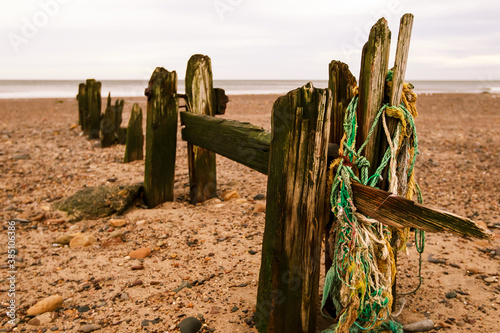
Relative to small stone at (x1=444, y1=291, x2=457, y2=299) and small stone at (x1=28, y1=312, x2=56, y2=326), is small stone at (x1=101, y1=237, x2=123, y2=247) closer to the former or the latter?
small stone at (x1=28, y1=312, x2=56, y2=326)

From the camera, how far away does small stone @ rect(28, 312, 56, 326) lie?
272 cm

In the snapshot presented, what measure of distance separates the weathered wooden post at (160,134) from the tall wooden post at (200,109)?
7.9 inches

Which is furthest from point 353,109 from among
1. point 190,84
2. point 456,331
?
point 190,84

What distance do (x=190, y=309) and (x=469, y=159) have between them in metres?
6.20

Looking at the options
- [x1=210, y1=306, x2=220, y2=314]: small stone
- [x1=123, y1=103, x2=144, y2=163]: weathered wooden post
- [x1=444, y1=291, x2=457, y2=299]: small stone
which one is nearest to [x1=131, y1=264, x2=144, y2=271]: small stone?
[x1=210, y1=306, x2=220, y2=314]: small stone

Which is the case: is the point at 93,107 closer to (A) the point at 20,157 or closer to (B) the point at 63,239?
(A) the point at 20,157

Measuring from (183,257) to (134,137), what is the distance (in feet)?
12.6

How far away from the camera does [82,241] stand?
3943mm

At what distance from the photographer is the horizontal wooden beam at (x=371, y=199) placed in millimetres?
1816

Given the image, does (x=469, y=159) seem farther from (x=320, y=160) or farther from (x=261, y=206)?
(x=320, y=160)

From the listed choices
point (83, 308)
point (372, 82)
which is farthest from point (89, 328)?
point (372, 82)

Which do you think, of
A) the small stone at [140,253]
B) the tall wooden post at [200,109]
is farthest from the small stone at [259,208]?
the small stone at [140,253]

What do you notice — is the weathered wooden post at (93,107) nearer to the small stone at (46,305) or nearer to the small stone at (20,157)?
the small stone at (20,157)

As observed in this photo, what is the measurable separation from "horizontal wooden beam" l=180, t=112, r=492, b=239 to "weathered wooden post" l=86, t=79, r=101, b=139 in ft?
19.6
